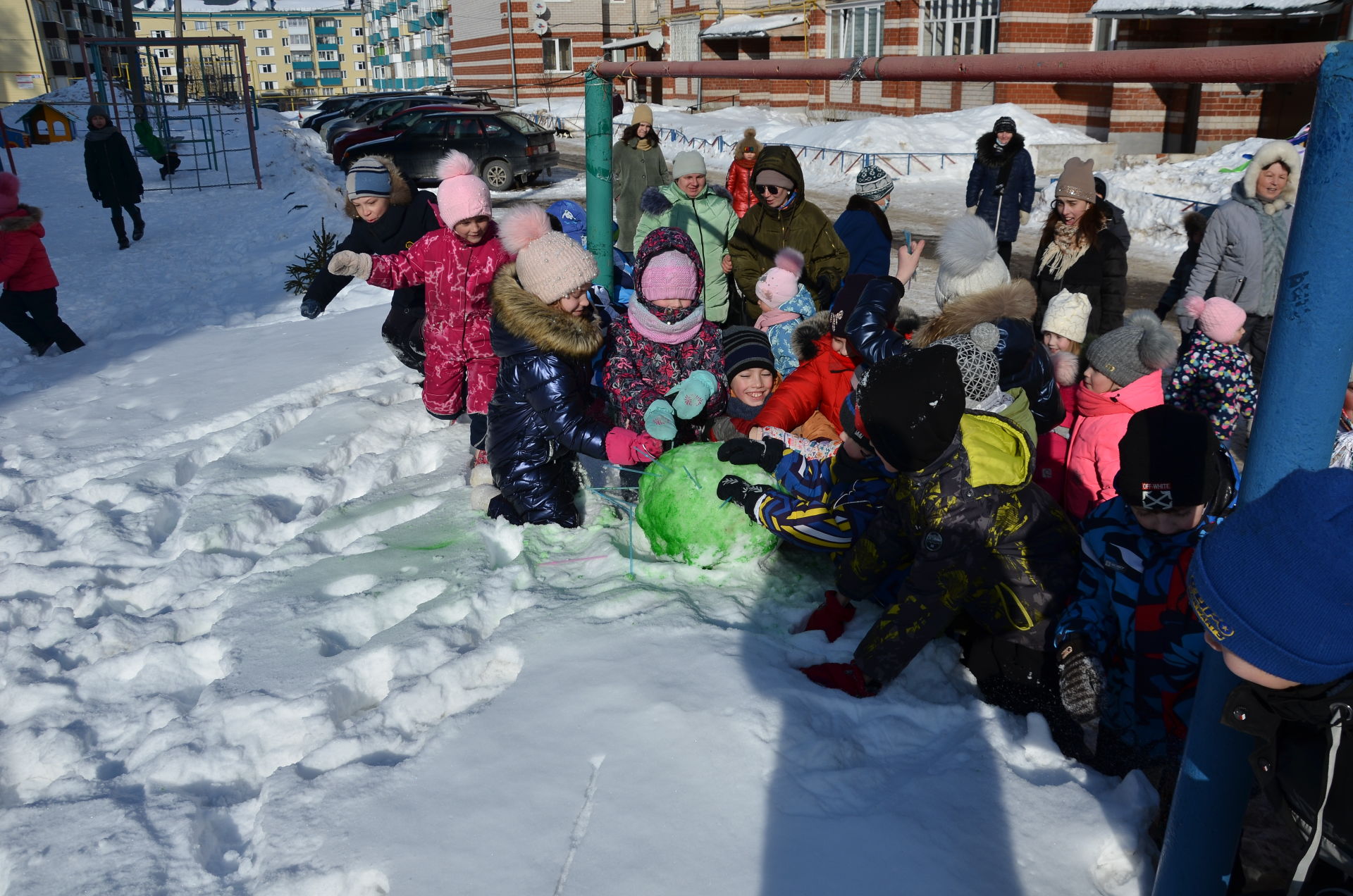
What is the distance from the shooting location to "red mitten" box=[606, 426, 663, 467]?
11.8ft

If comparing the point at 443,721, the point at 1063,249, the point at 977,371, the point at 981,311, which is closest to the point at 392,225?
the point at 981,311

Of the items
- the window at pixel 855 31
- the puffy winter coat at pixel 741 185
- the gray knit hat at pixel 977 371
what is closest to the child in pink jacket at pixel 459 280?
the gray knit hat at pixel 977 371

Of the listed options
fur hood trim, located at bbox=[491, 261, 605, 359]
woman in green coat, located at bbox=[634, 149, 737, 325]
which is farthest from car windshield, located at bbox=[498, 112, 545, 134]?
fur hood trim, located at bbox=[491, 261, 605, 359]

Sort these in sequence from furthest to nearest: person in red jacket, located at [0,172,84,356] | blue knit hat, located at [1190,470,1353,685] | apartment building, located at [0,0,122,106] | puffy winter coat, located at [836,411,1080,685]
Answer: apartment building, located at [0,0,122,106], person in red jacket, located at [0,172,84,356], puffy winter coat, located at [836,411,1080,685], blue knit hat, located at [1190,470,1353,685]

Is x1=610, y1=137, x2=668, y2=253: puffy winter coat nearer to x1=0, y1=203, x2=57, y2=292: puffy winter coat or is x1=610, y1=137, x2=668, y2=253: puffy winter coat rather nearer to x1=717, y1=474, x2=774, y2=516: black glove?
x1=0, y1=203, x2=57, y2=292: puffy winter coat

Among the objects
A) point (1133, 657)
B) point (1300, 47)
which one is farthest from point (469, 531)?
point (1300, 47)

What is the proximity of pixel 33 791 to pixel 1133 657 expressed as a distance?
9.86ft

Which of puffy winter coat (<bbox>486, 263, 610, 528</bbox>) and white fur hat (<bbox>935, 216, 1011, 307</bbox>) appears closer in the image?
puffy winter coat (<bbox>486, 263, 610, 528</bbox>)

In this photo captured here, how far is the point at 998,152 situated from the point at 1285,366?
711cm

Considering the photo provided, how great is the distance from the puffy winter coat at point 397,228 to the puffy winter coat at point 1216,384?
3.84 metres

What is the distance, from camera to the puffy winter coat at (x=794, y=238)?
5.18 metres

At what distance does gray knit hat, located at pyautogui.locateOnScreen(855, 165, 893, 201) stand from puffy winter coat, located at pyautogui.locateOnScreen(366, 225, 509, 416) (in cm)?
223

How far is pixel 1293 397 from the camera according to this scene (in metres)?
1.58

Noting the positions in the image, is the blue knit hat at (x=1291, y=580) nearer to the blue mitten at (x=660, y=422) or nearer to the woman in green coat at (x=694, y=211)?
the blue mitten at (x=660, y=422)
